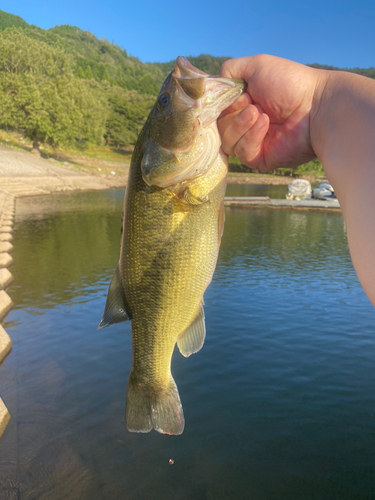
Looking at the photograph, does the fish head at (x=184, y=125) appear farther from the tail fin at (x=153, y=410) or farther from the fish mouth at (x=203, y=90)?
the tail fin at (x=153, y=410)

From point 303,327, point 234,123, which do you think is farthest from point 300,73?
point 303,327

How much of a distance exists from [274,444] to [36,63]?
201 feet

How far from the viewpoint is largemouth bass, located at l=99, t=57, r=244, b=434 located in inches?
101

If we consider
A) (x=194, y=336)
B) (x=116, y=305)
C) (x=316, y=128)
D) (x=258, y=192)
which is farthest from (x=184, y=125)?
(x=258, y=192)

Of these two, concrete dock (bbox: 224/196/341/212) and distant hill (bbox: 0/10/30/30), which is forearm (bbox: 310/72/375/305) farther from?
distant hill (bbox: 0/10/30/30)

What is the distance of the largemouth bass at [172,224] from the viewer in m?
2.56

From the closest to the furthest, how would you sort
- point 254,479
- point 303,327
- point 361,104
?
point 361,104, point 254,479, point 303,327

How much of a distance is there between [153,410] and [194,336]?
60 centimetres

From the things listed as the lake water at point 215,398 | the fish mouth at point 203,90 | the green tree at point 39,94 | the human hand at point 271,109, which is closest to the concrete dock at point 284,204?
the lake water at point 215,398

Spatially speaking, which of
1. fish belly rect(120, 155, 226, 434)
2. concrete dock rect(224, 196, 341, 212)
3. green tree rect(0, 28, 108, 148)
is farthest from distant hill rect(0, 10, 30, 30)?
fish belly rect(120, 155, 226, 434)

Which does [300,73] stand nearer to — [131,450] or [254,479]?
[254,479]

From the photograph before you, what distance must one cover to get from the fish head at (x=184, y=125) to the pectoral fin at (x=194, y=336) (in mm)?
1000

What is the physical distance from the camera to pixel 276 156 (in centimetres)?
305

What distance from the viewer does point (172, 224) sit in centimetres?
268
